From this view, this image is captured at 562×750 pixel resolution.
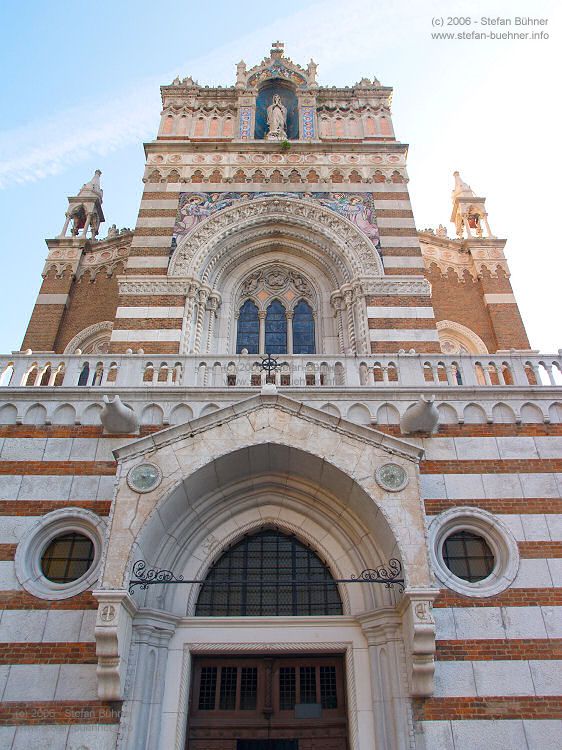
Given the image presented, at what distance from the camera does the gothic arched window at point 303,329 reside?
50.5ft

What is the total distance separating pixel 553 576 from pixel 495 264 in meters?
11.4

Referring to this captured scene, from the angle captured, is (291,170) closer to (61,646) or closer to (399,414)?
(399,414)

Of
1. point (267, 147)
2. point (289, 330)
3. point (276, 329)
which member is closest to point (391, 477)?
point (289, 330)

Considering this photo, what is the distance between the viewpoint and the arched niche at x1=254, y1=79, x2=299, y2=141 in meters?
19.9

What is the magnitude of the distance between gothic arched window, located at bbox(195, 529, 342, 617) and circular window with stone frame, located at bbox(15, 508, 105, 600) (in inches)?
68.6

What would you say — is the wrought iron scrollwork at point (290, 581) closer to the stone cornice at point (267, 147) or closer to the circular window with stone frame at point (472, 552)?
the circular window with stone frame at point (472, 552)

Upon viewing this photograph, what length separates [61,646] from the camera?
28.6ft

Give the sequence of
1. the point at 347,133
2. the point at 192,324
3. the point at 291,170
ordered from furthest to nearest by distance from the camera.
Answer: the point at 347,133 → the point at 291,170 → the point at 192,324

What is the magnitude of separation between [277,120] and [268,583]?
46.5 ft

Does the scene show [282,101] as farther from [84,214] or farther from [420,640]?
[420,640]

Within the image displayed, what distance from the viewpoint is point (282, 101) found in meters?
20.5

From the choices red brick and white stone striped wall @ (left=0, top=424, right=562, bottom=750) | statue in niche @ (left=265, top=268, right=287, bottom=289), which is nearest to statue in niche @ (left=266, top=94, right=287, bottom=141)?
statue in niche @ (left=265, top=268, right=287, bottom=289)

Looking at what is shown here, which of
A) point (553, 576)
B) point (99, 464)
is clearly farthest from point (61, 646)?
point (553, 576)

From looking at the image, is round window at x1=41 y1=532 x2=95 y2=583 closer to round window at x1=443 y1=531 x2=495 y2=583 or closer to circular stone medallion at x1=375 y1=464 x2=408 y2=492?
circular stone medallion at x1=375 y1=464 x2=408 y2=492
